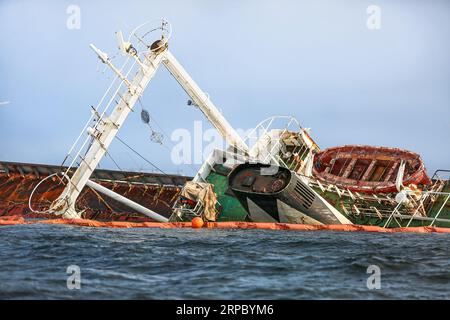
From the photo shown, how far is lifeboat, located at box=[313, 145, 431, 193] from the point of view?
3120 cm

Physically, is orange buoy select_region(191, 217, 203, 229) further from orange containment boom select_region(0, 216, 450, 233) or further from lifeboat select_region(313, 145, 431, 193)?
lifeboat select_region(313, 145, 431, 193)

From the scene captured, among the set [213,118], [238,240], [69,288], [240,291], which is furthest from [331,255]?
[213,118]

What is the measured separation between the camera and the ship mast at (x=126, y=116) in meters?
30.3

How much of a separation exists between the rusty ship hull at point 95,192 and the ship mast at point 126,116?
4.83 m

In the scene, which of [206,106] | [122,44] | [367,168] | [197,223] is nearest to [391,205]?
[367,168]

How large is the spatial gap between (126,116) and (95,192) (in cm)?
632

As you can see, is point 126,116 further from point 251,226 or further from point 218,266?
point 218,266

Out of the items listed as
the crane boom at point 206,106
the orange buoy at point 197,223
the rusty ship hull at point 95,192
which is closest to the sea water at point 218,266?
the orange buoy at point 197,223

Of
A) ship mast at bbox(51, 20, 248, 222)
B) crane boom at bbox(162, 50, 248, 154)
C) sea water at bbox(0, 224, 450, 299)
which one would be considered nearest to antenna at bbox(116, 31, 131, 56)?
ship mast at bbox(51, 20, 248, 222)

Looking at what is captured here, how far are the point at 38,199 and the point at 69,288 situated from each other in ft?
84.5

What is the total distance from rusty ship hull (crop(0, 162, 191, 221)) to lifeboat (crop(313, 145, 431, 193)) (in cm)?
895

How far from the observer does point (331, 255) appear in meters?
18.8

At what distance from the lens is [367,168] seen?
3475 centimetres

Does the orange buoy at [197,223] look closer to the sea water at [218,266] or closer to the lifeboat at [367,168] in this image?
the sea water at [218,266]
